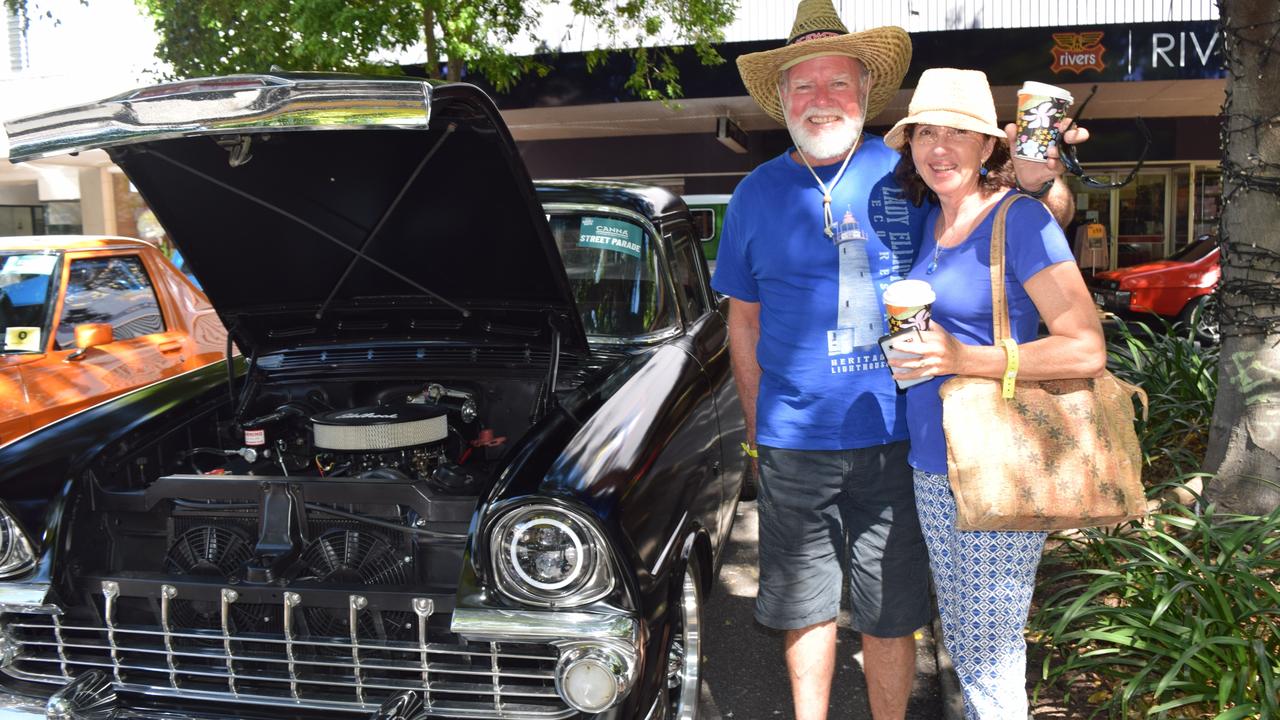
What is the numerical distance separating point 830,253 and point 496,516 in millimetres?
1089

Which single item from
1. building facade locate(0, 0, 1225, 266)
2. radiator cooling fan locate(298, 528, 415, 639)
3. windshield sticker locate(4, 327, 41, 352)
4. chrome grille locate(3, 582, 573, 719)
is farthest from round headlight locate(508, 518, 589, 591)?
building facade locate(0, 0, 1225, 266)

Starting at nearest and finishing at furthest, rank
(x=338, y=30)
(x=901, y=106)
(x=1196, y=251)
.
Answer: (x=338, y=30)
(x=1196, y=251)
(x=901, y=106)

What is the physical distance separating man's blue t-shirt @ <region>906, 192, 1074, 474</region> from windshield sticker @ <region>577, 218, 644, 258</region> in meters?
1.63

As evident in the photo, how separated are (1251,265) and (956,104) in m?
2.27

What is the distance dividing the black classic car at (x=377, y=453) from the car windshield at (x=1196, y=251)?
956 cm

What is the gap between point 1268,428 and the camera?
385 centimetres

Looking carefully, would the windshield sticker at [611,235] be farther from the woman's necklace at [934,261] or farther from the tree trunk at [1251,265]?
the tree trunk at [1251,265]

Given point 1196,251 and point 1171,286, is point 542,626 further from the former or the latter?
point 1196,251

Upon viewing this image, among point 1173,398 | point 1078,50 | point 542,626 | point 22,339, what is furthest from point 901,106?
point 542,626

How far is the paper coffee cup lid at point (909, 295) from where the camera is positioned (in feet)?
6.76

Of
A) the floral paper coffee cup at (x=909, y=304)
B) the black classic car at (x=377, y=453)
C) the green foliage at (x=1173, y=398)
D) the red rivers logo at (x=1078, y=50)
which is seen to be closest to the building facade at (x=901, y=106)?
the red rivers logo at (x=1078, y=50)

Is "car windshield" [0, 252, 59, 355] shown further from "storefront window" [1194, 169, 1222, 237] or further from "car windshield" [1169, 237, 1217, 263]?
"storefront window" [1194, 169, 1222, 237]

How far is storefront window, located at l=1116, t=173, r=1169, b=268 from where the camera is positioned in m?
16.8

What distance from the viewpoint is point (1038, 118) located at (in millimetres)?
2240
